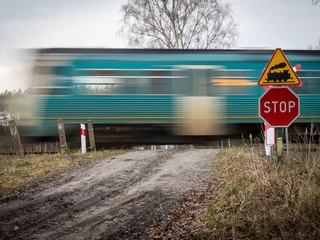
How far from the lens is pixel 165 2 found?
3125 cm

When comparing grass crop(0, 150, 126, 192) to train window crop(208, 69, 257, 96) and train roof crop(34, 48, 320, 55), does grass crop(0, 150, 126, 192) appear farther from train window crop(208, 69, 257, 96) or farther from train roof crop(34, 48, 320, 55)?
train window crop(208, 69, 257, 96)

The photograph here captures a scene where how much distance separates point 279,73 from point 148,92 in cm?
781

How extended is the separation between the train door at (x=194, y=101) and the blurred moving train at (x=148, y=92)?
0.04 m

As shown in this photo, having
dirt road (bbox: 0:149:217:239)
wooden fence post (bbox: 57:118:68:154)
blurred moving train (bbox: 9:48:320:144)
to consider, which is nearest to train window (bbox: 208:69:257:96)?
blurred moving train (bbox: 9:48:320:144)

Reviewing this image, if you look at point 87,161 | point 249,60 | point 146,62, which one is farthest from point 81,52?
point 249,60

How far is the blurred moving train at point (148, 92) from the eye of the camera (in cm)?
1500

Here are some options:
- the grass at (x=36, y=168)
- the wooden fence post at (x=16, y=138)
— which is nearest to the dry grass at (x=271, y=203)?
the grass at (x=36, y=168)

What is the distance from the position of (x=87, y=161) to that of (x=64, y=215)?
5746 millimetres

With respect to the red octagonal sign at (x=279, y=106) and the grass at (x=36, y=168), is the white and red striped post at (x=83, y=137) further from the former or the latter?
the red octagonal sign at (x=279, y=106)

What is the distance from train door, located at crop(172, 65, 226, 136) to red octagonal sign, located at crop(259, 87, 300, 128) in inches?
306

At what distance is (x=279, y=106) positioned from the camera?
737 centimetres

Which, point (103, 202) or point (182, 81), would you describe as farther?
point (182, 81)

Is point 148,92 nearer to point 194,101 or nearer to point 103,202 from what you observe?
point 194,101

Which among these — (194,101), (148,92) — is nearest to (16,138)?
(148,92)
